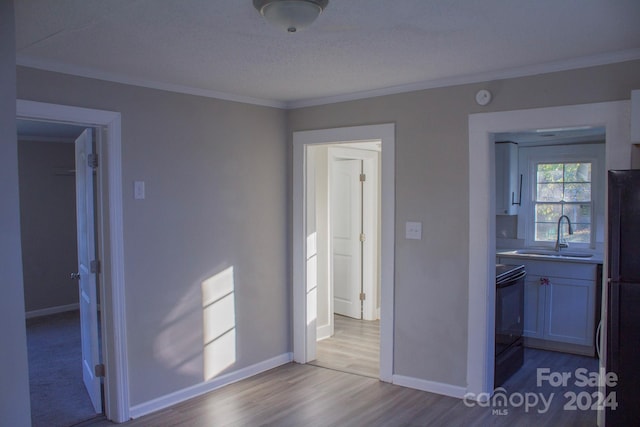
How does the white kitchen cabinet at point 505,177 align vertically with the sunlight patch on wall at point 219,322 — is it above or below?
above

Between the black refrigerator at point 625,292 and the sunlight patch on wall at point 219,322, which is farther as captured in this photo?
the sunlight patch on wall at point 219,322

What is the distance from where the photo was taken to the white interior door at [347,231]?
581 cm

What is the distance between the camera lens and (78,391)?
3.82 meters

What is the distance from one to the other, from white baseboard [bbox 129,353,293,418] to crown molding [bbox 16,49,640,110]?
2.21m

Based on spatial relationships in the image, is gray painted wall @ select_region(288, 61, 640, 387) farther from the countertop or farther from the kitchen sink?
the kitchen sink

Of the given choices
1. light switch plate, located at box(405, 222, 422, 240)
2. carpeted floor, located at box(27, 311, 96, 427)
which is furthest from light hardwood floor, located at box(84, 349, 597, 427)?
light switch plate, located at box(405, 222, 422, 240)

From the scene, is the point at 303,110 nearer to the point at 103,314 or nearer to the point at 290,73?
the point at 290,73

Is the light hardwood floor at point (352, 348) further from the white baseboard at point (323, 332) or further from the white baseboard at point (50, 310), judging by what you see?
the white baseboard at point (50, 310)

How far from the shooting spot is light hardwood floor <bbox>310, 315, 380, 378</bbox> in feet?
14.2

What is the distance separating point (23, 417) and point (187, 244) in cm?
187

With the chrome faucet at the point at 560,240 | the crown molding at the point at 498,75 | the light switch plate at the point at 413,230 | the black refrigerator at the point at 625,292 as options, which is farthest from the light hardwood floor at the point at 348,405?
the crown molding at the point at 498,75

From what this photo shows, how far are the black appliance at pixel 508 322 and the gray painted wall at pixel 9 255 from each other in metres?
3.07

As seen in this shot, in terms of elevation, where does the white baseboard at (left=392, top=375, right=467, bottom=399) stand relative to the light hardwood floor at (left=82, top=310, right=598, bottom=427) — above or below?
above

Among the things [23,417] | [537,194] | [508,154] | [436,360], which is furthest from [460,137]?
[23,417]
